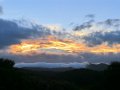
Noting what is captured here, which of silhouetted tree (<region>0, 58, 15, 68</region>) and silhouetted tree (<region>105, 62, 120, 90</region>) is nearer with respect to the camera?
silhouetted tree (<region>105, 62, 120, 90</region>)

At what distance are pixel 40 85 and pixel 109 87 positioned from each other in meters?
18.4

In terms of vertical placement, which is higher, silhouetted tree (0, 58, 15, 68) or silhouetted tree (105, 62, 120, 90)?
silhouetted tree (0, 58, 15, 68)

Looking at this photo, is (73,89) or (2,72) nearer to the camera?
(2,72)

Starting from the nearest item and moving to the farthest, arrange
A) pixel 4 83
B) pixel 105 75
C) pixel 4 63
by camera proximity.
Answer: pixel 4 83
pixel 105 75
pixel 4 63

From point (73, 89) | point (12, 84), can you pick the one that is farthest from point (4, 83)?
point (73, 89)

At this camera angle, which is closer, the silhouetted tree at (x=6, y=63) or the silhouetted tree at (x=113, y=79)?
the silhouetted tree at (x=113, y=79)

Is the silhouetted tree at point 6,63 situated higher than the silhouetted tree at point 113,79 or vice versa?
the silhouetted tree at point 6,63

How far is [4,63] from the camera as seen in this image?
16375 centimetres

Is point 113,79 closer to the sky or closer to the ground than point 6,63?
closer to the ground

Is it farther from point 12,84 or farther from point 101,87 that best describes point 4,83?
point 101,87

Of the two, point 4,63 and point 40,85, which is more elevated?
point 4,63

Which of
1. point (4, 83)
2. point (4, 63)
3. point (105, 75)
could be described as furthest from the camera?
point (4, 63)

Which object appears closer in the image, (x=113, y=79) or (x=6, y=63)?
(x=113, y=79)

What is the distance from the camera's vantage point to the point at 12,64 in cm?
16762
